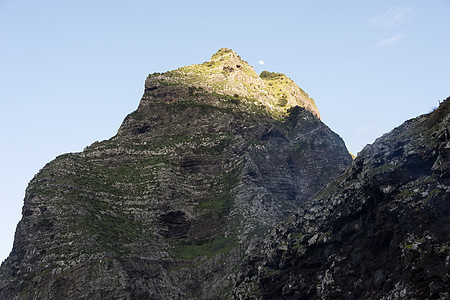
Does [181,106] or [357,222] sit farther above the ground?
[181,106]

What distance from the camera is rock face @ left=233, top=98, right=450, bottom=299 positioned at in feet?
160

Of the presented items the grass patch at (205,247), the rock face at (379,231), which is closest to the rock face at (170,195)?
the grass patch at (205,247)

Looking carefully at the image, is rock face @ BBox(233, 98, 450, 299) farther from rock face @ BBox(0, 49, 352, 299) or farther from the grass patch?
the grass patch

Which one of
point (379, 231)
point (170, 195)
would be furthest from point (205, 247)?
point (379, 231)

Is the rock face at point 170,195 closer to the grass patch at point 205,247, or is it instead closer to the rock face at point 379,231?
the grass patch at point 205,247

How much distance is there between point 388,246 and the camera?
54062 millimetres

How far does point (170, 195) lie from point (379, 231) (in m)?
81.3

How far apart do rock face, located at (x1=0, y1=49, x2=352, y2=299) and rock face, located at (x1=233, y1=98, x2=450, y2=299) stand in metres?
38.6

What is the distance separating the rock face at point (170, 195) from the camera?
341 feet

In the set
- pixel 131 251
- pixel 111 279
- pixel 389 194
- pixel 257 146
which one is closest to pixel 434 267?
pixel 389 194

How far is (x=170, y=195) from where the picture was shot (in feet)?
433

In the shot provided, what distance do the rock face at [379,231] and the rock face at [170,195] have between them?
127 feet

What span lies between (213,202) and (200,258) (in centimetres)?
2047

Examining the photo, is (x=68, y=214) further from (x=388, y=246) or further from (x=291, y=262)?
(x=388, y=246)
